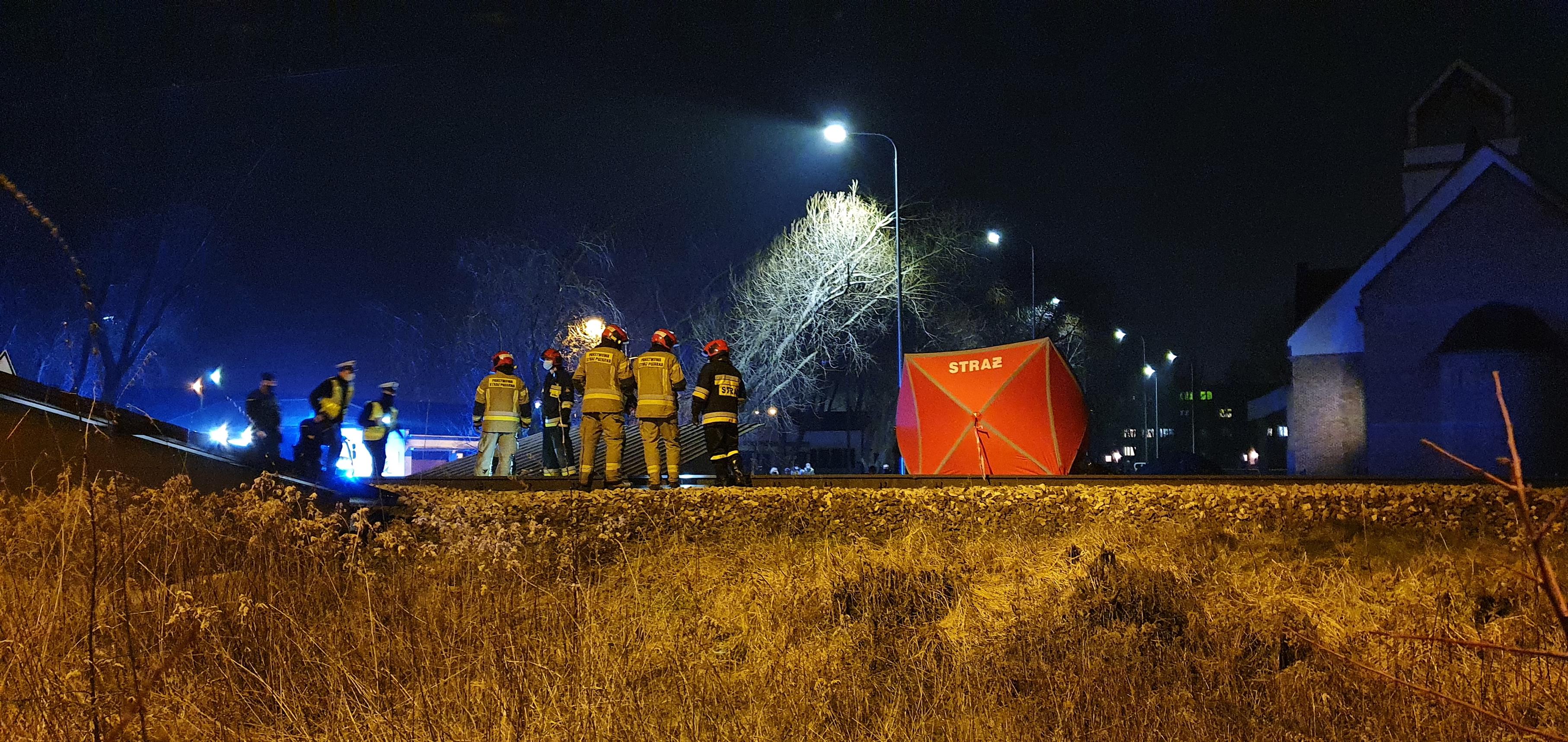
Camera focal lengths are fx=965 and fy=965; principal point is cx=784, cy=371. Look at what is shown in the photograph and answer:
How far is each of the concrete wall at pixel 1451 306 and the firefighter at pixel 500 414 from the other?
76.5ft

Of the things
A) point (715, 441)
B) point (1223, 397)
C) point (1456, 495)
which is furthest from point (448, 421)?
point (1223, 397)

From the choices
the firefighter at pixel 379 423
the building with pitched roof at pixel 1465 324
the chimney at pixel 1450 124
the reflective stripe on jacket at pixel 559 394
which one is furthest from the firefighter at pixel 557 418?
the chimney at pixel 1450 124

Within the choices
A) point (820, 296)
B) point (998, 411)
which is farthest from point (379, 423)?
point (820, 296)

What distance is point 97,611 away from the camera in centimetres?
553

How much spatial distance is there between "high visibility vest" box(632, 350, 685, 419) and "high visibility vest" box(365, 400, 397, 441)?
466cm

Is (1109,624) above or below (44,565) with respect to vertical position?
below

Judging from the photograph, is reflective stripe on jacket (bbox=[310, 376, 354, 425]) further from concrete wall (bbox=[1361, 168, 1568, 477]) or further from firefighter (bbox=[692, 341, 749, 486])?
concrete wall (bbox=[1361, 168, 1568, 477])

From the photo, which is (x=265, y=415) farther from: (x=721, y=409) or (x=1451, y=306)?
(x=1451, y=306)

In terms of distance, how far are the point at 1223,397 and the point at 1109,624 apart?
336 ft

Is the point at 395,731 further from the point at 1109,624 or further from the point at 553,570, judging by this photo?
the point at 1109,624

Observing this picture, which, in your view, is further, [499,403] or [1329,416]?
[1329,416]

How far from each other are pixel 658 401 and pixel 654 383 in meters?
0.20

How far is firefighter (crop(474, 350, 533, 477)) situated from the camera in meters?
12.4

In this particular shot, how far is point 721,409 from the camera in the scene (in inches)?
434
